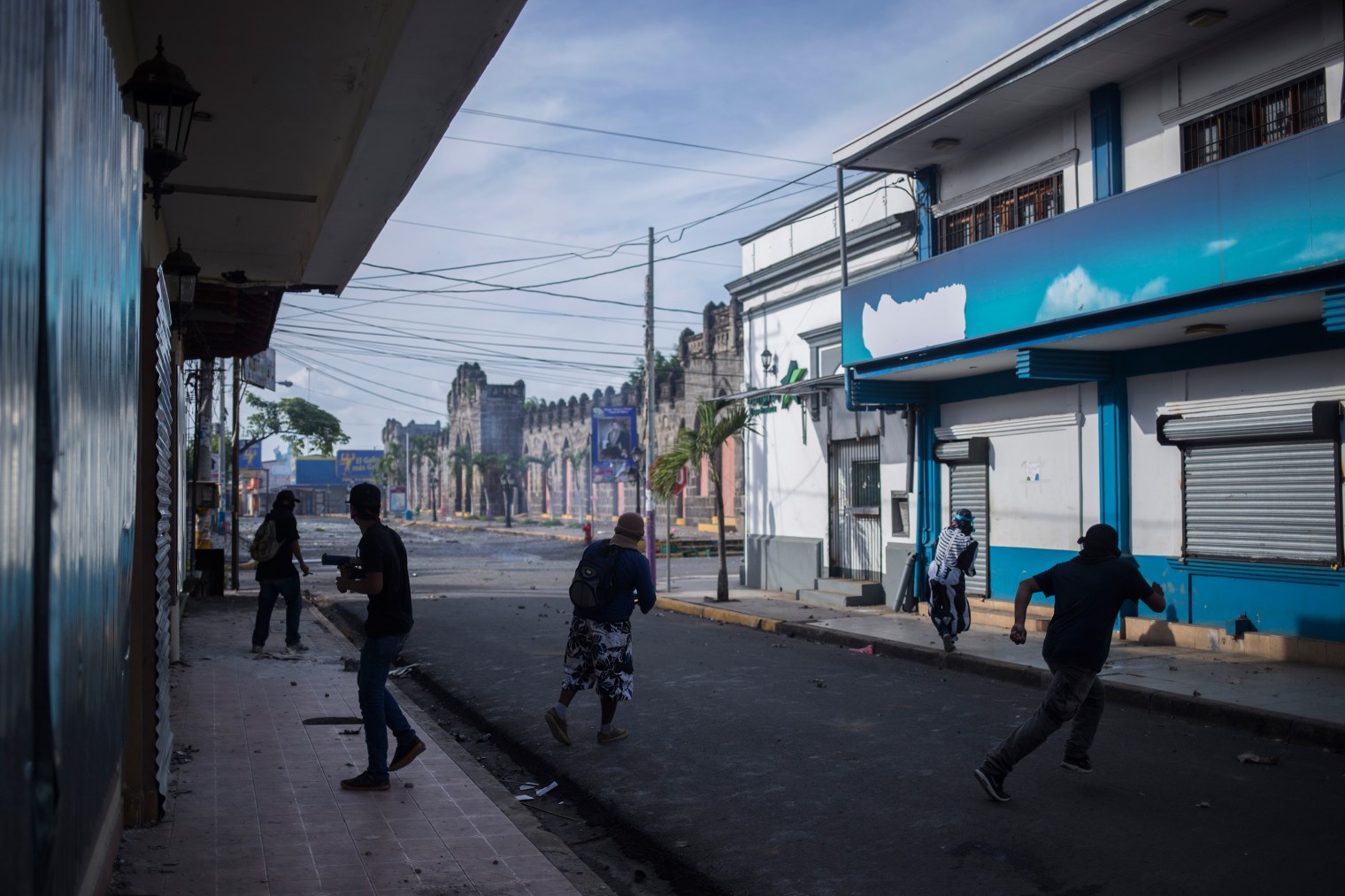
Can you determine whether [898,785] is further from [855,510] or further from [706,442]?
[706,442]

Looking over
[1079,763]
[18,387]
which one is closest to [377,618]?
[1079,763]

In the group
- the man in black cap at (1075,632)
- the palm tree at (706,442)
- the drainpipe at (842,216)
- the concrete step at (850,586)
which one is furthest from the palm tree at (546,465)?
the man in black cap at (1075,632)

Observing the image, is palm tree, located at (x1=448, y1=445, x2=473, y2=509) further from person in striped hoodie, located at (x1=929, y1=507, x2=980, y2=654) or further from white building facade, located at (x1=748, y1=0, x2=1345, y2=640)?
person in striped hoodie, located at (x1=929, y1=507, x2=980, y2=654)

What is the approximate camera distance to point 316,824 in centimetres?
616

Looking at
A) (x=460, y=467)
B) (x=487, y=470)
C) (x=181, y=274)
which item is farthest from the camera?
(x=460, y=467)

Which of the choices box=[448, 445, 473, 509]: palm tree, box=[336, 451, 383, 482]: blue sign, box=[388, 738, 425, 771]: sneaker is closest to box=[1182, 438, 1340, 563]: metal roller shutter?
box=[388, 738, 425, 771]: sneaker

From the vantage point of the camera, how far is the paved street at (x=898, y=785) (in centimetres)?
552

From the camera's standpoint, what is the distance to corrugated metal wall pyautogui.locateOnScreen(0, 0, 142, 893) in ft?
6.53

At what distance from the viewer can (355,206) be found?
916cm

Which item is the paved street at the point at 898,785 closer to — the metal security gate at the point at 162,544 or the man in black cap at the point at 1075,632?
the man in black cap at the point at 1075,632

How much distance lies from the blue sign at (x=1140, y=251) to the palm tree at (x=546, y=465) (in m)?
58.8

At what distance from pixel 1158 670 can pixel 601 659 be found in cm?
613

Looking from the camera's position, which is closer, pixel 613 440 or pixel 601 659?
pixel 601 659

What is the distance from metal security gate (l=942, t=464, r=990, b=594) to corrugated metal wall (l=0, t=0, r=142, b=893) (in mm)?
14540
